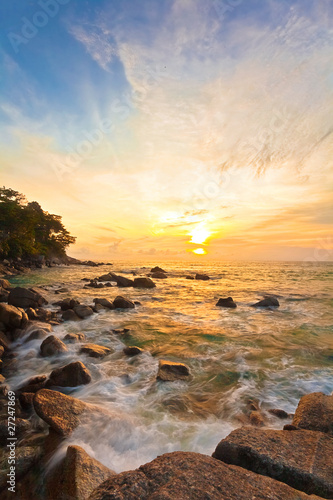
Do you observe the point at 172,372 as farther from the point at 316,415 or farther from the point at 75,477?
the point at 75,477

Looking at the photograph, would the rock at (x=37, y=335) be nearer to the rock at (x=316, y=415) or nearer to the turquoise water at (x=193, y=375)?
the turquoise water at (x=193, y=375)

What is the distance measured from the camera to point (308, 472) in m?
2.88

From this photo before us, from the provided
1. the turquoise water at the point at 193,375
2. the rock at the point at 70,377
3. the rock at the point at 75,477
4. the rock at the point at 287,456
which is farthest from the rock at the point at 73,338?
the rock at the point at 287,456

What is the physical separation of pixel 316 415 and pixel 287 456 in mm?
1582

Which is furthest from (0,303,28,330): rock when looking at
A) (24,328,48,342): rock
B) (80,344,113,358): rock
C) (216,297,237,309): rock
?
(216,297,237,309): rock

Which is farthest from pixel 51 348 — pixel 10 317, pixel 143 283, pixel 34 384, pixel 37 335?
pixel 143 283

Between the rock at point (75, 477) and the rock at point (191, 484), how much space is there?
0.79 meters

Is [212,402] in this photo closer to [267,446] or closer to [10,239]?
[267,446]

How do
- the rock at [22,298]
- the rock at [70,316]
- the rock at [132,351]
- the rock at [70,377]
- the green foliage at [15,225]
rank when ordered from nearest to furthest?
the rock at [70,377] → the rock at [132,351] → the rock at [70,316] → the rock at [22,298] → the green foliage at [15,225]

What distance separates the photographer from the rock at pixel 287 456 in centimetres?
285

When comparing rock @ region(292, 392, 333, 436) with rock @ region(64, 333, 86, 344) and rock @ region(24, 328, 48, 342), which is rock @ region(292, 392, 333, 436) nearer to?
rock @ region(64, 333, 86, 344)

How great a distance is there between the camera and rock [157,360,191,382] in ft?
22.9

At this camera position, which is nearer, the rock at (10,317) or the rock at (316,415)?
the rock at (316,415)

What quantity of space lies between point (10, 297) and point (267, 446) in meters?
15.4
